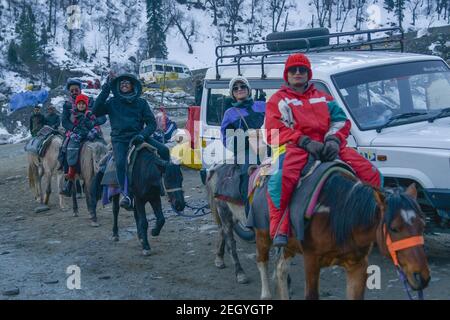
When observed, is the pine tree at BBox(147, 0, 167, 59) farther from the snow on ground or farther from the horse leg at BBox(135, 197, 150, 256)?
the horse leg at BBox(135, 197, 150, 256)

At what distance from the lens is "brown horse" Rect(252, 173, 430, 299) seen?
3.83m

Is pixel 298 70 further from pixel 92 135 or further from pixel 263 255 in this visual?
pixel 92 135

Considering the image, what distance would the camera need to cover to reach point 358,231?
434 cm

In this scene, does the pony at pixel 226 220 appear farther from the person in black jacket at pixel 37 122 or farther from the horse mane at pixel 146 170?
the person in black jacket at pixel 37 122

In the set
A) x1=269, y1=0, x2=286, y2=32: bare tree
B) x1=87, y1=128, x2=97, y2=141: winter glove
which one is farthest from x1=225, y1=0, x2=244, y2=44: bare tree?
x1=87, y1=128, x2=97, y2=141: winter glove

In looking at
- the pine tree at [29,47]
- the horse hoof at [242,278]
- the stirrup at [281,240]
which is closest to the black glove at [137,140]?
the horse hoof at [242,278]

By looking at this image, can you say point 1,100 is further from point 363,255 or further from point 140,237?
point 363,255

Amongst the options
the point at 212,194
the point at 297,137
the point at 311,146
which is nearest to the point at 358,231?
the point at 311,146

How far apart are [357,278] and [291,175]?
1005 millimetres

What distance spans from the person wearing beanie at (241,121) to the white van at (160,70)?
156 feet

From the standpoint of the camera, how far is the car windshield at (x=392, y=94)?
22.4 ft

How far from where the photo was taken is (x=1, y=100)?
1615 inches

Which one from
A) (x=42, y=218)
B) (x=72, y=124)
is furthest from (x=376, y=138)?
(x=42, y=218)
